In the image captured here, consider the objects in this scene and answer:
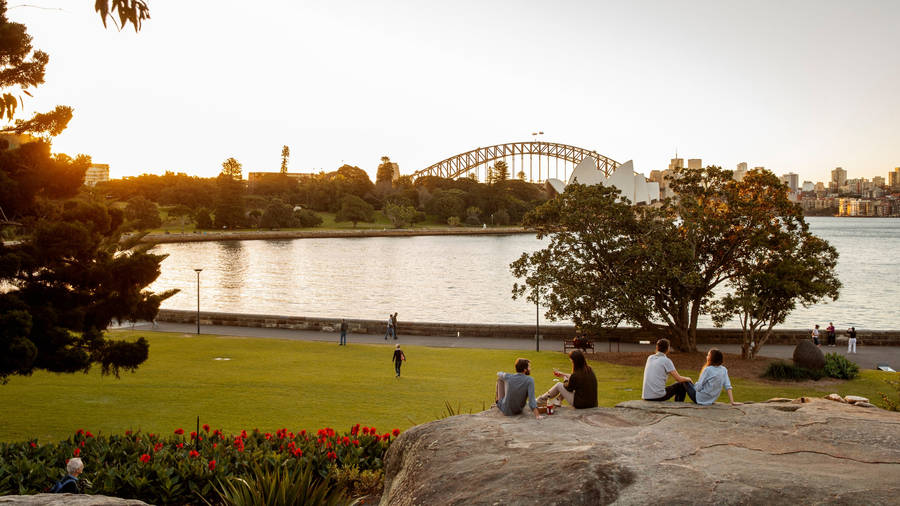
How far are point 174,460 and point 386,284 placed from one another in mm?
48791

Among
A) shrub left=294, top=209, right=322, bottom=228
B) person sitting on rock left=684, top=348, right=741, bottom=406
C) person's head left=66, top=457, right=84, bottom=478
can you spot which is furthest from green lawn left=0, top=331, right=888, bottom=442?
shrub left=294, top=209, right=322, bottom=228

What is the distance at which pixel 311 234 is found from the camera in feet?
398

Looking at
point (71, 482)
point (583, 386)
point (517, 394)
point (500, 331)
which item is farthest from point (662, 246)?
point (71, 482)

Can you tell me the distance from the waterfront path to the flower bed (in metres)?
15.2

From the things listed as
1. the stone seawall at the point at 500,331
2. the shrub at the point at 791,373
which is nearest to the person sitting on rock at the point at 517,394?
the shrub at the point at 791,373

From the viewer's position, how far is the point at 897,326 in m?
38.2

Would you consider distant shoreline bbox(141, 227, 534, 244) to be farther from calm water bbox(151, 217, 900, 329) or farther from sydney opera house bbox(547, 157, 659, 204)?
sydney opera house bbox(547, 157, 659, 204)

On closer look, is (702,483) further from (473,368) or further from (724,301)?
(724,301)

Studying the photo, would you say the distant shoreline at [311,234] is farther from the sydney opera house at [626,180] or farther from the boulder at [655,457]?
the boulder at [655,457]

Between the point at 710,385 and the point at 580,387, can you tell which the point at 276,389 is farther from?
the point at 710,385

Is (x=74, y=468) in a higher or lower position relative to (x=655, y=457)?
lower

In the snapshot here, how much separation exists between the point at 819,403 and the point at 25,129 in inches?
520

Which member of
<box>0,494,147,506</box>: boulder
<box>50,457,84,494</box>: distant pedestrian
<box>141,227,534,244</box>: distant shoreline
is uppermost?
<box>141,227,534,244</box>: distant shoreline

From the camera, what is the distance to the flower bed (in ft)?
23.9
